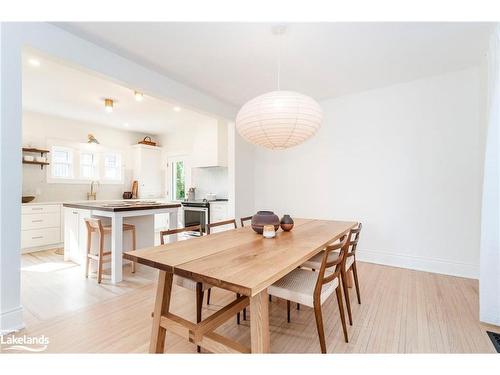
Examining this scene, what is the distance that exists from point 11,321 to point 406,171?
166 inches

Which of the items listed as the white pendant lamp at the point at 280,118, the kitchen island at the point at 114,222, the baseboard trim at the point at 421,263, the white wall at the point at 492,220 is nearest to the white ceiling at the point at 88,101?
the kitchen island at the point at 114,222

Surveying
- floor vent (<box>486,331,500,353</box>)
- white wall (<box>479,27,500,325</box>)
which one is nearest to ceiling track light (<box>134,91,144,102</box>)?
white wall (<box>479,27,500,325</box>)

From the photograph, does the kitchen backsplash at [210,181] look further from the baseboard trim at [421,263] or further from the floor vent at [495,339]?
the floor vent at [495,339]

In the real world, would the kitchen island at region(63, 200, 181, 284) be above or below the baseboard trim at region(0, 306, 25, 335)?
above

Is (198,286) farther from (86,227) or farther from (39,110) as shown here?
(39,110)

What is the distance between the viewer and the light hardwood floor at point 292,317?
5.32 feet

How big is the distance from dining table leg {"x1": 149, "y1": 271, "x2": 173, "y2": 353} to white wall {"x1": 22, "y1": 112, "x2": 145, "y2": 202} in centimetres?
447

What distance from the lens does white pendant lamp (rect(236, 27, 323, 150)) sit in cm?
165

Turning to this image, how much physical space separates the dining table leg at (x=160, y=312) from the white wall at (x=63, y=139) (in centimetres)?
447

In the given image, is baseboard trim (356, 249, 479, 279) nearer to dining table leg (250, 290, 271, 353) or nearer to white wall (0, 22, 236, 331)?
dining table leg (250, 290, 271, 353)

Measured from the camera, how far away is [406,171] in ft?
10.5

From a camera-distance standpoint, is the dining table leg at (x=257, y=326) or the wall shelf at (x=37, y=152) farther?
the wall shelf at (x=37, y=152)

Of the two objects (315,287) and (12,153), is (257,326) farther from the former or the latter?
(12,153)

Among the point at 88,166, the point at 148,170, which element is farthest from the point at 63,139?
the point at 148,170
